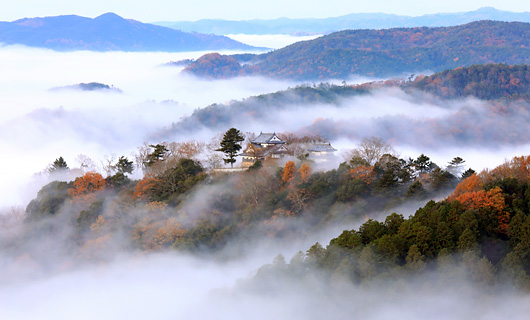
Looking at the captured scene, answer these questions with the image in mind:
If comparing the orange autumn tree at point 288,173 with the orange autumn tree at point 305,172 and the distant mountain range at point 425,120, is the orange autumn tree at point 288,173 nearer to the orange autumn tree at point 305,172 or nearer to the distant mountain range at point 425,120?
the orange autumn tree at point 305,172

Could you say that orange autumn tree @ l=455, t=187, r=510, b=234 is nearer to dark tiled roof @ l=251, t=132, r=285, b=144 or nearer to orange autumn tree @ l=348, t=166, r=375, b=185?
orange autumn tree @ l=348, t=166, r=375, b=185

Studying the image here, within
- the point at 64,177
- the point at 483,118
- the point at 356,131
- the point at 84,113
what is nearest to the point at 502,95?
the point at 483,118

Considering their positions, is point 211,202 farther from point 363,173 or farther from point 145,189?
point 363,173

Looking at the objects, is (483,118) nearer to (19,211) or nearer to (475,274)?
(19,211)

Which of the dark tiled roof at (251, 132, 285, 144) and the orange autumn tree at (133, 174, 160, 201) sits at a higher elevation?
the dark tiled roof at (251, 132, 285, 144)

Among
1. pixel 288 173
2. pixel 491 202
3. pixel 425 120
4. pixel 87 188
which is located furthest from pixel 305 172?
pixel 425 120

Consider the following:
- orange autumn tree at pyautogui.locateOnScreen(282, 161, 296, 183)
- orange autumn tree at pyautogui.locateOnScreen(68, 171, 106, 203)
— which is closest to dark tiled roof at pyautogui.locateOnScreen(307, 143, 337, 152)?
orange autumn tree at pyautogui.locateOnScreen(282, 161, 296, 183)

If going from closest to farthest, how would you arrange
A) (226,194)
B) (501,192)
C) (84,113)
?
(501,192) → (226,194) → (84,113)

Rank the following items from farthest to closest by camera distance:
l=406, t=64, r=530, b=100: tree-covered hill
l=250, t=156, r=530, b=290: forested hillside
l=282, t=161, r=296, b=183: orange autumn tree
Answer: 1. l=406, t=64, r=530, b=100: tree-covered hill
2. l=282, t=161, r=296, b=183: orange autumn tree
3. l=250, t=156, r=530, b=290: forested hillside
